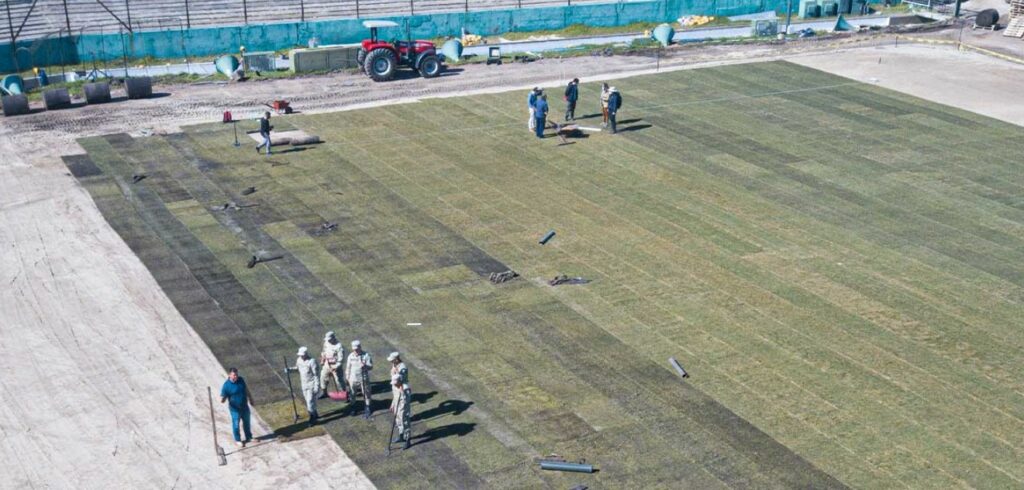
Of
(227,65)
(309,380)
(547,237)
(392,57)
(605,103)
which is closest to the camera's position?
(309,380)

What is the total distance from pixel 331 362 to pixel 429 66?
2737 centimetres

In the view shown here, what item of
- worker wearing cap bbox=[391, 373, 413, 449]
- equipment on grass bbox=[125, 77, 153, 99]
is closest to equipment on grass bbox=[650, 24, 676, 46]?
equipment on grass bbox=[125, 77, 153, 99]

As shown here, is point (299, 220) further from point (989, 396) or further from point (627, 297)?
point (989, 396)

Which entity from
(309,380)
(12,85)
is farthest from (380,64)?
(309,380)

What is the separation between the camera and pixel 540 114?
3938 centimetres

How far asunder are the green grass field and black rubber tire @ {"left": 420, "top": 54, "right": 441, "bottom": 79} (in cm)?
392

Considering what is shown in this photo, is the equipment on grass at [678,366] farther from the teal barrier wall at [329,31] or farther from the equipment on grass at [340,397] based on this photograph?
the teal barrier wall at [329,31]

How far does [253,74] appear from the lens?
163 ft

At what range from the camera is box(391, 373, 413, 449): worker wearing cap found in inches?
816

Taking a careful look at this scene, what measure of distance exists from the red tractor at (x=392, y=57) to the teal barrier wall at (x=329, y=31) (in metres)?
9.37

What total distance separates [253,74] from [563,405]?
31009 mm

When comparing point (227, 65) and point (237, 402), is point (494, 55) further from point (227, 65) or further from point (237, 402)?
point (237, 402)

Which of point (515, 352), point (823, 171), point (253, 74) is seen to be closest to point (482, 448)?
point (515, 352)

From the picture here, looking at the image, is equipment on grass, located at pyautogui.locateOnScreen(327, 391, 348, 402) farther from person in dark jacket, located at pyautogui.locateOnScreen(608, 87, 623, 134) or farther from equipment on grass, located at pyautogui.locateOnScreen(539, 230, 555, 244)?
person in dark jacket, located at pyautogui.locateOnScreen(608, 87, 623, 134)
